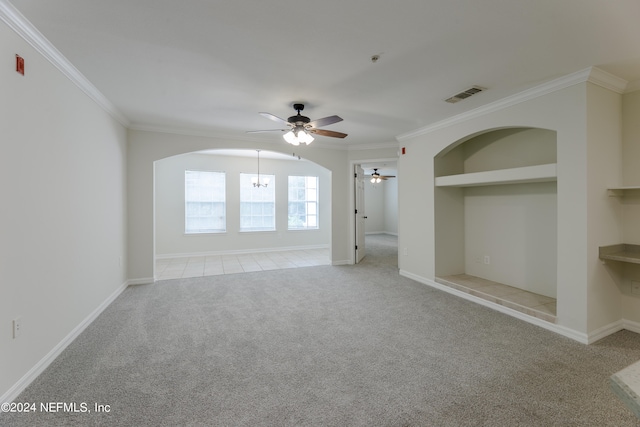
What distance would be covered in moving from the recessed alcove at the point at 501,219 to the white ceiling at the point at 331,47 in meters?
0.95

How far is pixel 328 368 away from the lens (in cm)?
224

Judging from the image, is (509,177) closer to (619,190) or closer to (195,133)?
(619,190)

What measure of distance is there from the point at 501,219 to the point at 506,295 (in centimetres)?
113

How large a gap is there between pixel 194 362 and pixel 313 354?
3.32ft

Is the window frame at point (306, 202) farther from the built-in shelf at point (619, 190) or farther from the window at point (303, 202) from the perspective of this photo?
the built-in shelf at point (619, 190)

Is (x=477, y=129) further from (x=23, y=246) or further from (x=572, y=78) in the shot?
(x=23, y=246)

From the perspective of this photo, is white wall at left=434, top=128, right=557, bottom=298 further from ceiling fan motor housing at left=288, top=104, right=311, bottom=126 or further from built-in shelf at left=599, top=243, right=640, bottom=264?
ceiling fan motor housing at left=288, top=104, right=311, bottom=126

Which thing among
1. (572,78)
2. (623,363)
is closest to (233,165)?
(572,78)

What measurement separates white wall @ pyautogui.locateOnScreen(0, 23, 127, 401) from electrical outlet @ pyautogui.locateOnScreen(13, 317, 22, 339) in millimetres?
36

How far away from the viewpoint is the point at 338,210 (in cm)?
616

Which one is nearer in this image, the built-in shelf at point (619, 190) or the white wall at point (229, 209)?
the built-in shelf at point (619, 190)

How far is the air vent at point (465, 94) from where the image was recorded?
3078 millimetres

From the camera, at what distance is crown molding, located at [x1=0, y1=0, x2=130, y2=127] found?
1.86 meters

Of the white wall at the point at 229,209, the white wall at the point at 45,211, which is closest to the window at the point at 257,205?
the white wall at the point at 229,209
